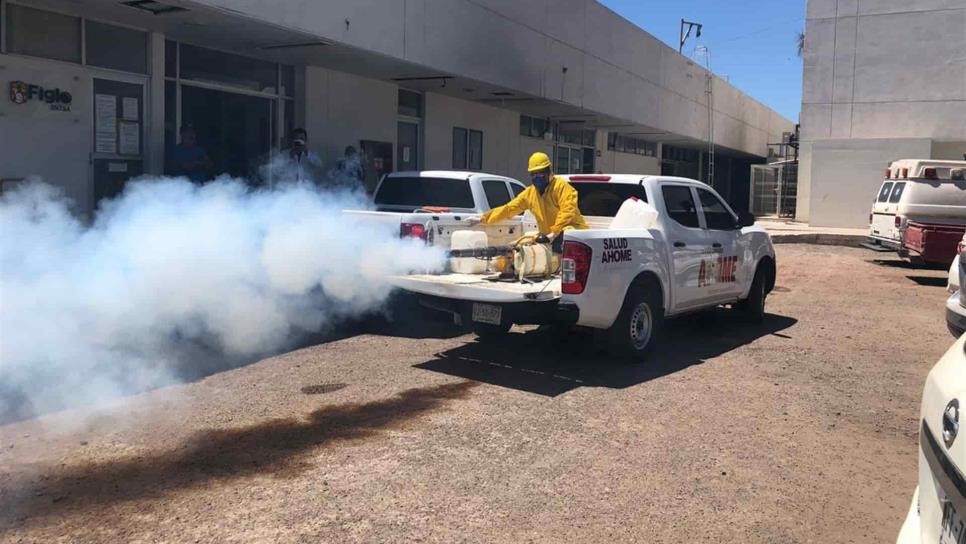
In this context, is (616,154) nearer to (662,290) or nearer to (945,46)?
(945,46)

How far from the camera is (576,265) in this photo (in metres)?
6.83

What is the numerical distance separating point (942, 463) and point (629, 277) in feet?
16.0

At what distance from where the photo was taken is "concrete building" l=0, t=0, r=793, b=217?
9633mm

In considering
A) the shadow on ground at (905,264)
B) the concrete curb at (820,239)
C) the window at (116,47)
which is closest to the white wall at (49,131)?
the window at (116,47)

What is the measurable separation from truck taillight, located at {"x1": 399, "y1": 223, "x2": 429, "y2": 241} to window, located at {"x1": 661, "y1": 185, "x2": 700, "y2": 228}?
2.61 metres

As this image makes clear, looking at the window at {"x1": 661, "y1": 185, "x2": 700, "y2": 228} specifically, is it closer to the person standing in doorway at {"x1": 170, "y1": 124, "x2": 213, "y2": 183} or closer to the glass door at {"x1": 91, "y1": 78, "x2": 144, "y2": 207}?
the person standing in doorway at {"x1": 170, "y1": 124, "x2": 213, "y2": 183}

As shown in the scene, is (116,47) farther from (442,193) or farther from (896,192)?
(896,192)

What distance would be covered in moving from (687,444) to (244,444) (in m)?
3.04

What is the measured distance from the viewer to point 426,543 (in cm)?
386

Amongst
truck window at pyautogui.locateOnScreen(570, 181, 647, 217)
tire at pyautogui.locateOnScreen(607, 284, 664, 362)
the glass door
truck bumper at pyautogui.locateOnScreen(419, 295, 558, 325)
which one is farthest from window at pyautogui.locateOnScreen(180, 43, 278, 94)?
tire at pyautogui.locateOnScreen(607, 284, 664, 362)

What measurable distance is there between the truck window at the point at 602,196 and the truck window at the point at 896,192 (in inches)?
472

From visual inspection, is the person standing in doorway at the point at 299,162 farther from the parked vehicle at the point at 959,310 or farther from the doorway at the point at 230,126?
the parked vehicle at the point at 959,310

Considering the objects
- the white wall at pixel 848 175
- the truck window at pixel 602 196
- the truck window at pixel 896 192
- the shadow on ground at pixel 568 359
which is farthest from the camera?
the white wall at pixel 848 175

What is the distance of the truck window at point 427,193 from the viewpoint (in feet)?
34.6
